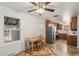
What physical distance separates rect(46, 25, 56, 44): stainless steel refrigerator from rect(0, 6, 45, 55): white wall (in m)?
0.12

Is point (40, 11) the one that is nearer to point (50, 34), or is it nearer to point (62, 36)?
point (50, 34)

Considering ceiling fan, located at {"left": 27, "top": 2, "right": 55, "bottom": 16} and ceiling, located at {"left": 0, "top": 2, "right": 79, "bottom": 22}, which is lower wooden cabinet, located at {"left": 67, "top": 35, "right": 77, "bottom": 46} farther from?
ceiling fan, located at {"left": 27, "top": 2, "right": 55, "bottom": 16}

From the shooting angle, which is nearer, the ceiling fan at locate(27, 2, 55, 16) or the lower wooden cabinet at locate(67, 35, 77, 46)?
the ceiling fan at locate(27, 2, 55, 16)

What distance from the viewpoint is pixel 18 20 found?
2135 millimetres

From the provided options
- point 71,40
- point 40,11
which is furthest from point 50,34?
point 40,11

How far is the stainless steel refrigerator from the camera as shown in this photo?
2154 mm

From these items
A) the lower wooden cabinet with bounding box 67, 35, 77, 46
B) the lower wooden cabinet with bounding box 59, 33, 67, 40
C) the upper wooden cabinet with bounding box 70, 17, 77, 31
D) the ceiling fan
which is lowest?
the lower wooden cabinet with bounding box 67, 35, 77, 46

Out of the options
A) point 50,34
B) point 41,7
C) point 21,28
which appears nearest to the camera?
point 41,7

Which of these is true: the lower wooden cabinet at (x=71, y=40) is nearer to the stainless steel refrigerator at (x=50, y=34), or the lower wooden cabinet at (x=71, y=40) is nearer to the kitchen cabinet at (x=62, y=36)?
the kitchen cabinet at (x=62, y=36)

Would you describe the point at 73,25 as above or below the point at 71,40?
above

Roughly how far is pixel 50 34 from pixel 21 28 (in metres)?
0.60

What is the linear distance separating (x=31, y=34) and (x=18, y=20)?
14.5 inches

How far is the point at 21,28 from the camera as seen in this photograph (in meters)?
2.17

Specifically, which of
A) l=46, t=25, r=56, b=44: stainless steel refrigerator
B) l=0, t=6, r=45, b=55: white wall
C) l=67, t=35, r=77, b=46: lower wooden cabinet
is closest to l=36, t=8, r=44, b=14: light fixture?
l=0, t=6, r=45, b=55: white wall
